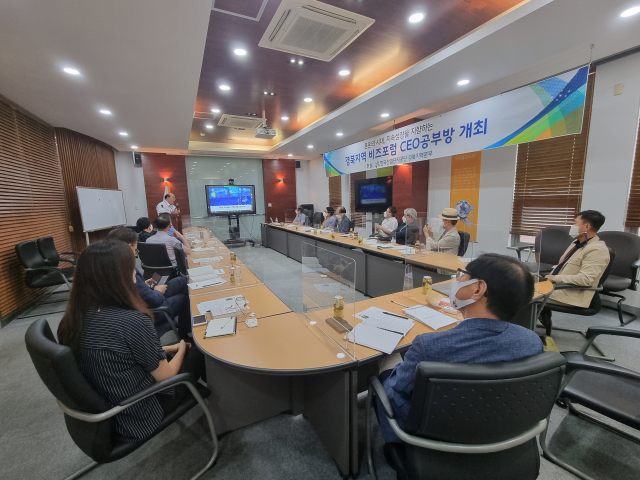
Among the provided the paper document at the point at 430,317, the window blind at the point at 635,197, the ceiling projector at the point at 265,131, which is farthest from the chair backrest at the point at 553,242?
the ceiling projector at the point at 265,131

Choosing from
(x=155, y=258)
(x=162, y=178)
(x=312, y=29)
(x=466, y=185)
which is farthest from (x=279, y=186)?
(x=312, y=29)

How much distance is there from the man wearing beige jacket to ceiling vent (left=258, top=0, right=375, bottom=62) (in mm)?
2787

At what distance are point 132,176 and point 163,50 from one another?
21.2ft

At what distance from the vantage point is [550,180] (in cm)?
375

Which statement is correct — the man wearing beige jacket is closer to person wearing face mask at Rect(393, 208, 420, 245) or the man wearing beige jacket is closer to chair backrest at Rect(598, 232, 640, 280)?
chair backrest at Rect(598, 232, 640, 280)

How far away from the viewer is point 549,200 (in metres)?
3.79

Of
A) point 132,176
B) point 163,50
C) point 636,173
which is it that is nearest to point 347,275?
point 163,50

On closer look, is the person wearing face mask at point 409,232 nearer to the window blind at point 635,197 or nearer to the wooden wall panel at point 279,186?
the window blind at point 635,197

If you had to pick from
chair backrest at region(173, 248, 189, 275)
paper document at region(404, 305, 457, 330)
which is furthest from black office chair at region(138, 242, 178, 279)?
paper document at region(404, 305, 457, 330)

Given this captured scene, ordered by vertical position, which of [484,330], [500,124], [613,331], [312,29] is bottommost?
[613,331]

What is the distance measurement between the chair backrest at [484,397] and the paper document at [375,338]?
47cm

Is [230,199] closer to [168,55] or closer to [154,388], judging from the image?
[168,55]

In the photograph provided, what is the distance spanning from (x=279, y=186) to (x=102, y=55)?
7.04m

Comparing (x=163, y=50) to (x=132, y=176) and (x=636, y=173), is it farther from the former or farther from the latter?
(x=132, y=176)
